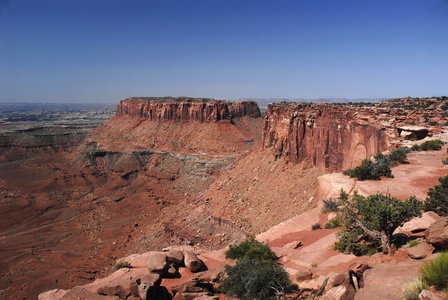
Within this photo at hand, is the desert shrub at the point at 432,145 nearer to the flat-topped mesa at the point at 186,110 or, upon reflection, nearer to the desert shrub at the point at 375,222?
the desert shrub at the point at 375,222

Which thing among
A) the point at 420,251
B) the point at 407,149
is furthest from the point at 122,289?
the point at 407,149

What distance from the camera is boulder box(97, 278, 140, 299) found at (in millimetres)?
9080

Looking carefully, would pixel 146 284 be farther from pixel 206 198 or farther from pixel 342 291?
pixel 206 198

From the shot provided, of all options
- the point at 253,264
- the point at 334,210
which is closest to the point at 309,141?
the point at 334,210

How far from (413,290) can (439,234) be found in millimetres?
2412

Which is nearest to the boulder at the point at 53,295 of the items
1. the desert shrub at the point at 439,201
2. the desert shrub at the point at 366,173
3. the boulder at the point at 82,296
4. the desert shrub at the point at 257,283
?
the boulder at the point at 82,296

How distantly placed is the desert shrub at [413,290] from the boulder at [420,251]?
244 cm

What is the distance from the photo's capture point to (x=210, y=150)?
68.1 m

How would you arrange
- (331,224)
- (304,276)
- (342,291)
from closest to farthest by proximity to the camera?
1. (342,291)
2. (304,276)
3. (331,224)

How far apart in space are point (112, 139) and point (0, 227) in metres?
49.9

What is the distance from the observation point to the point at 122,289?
30.4 ft

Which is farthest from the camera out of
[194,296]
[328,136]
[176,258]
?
[328,136]

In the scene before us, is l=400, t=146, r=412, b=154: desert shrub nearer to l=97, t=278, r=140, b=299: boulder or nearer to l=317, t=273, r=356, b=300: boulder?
l=317, t=273, r=356, b=300: boulder

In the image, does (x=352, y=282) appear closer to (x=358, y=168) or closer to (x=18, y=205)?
(x=358, y=168)
